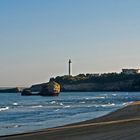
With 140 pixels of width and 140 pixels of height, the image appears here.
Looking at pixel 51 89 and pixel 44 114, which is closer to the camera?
pixel 44 114

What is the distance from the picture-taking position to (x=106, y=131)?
25.5 meters

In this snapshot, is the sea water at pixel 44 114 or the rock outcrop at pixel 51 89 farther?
the rock outcrop at pixel 51 89

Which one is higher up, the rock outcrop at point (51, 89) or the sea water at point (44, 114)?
the rock outcrop at point (51, 89)

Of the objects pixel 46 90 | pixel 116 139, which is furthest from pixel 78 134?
pixel 46 90

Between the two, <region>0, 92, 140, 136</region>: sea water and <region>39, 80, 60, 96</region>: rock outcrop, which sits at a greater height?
<region>39, 80, 60, 96</region>: rock outcrop

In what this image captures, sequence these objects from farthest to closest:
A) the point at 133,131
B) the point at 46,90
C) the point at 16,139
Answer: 1. the point at 46,90
2. the point at 133,131
3. the point at 16,139

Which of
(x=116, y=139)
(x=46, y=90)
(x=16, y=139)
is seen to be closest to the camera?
(x=116, y=139)

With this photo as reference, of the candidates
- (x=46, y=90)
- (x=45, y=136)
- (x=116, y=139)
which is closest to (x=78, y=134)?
(x=45, y=136)

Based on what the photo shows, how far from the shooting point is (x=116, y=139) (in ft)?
71.6

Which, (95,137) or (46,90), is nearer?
(95,137)

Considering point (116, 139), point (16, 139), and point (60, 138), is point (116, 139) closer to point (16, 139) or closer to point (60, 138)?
point (60, 138)

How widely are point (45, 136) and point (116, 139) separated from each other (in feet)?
12.0

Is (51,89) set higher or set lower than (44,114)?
higher

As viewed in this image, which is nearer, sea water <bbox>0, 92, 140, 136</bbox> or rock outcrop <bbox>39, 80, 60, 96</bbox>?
sea water <bbox>0, 92, 140, 136</bbox>
